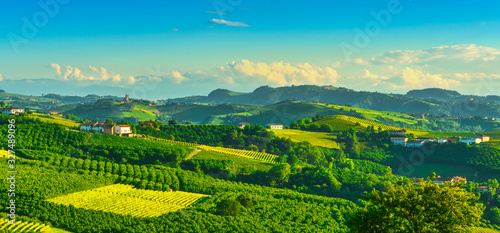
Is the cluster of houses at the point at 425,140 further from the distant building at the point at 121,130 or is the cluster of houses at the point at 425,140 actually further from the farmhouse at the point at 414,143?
the distant building at the point at 121,130

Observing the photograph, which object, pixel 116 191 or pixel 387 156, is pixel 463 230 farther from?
pixel 387 156

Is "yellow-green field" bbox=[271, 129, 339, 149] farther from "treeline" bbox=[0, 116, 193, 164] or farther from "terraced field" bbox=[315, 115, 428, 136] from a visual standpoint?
"treeline" bbox=[0, 116, 193, 164]

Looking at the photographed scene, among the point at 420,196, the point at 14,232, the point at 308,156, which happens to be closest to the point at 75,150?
the point at 14,232

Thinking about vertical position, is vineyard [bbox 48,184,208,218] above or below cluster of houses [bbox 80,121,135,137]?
below

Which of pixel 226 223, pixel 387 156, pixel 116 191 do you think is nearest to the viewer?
pixel 226 223

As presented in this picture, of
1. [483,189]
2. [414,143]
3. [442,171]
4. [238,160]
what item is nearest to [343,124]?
[414,143]

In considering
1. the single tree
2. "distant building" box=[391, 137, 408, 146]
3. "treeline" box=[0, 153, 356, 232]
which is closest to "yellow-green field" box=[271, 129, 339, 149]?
"distant building" box=[391, 137, 408, 146]

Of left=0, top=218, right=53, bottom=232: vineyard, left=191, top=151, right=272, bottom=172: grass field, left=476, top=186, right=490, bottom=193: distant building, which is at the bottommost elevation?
left=476, top=186, right=490, bottom=193: distant building
